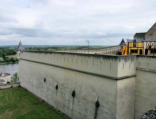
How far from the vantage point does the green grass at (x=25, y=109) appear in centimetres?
929

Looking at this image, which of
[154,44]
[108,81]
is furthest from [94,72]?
[154,44]

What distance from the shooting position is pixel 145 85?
6.97m

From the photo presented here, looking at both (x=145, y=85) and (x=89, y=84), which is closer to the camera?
(x=145, y=85)

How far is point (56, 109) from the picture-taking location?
33.9ft

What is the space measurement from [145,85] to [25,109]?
364 inches

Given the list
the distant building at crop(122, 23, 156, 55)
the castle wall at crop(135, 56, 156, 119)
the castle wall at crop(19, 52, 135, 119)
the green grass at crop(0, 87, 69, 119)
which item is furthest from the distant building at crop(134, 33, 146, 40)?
the green grass at crop(0, 87, 69, 119)

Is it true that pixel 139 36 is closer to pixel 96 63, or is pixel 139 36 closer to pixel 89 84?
pixel 96 63

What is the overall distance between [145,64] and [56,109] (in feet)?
25.0

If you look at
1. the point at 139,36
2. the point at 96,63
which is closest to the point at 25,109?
the point at 96,63

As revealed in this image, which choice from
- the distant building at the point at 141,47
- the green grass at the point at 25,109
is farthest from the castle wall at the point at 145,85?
the green grass at the point at 25,109

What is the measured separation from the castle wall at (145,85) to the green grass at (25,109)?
5.29 metres

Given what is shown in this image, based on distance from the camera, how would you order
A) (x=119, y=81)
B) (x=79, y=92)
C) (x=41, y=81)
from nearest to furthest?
1. (x=119, y=81)
2. (x=79, y=92)
3. (x=41, y=81)

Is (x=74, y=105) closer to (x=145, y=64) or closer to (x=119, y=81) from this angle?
(x=119, y=81)

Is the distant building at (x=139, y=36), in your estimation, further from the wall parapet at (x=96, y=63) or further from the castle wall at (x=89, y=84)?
the castle wall at (x=89, y=84)
